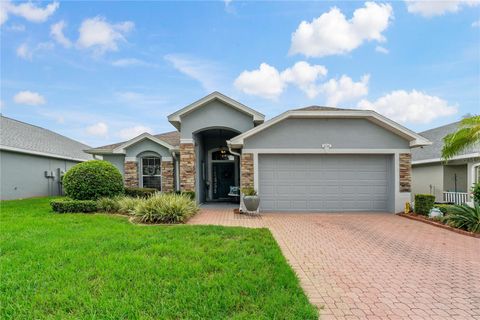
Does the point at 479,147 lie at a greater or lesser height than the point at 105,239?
greater

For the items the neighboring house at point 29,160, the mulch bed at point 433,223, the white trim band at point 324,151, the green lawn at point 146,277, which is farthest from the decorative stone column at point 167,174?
the mulch bed at point 433,223

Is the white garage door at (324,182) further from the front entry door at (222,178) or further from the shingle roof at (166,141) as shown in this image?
the shingle roof at (166,141)

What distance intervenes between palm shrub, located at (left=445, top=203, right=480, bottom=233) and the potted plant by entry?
6.41 metres

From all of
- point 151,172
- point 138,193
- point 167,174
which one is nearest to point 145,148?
point 151,172

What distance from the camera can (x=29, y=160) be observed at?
57.3ft

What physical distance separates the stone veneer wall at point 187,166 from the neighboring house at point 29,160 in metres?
10.5

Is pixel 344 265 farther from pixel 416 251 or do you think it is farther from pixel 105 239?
pixel 105 239

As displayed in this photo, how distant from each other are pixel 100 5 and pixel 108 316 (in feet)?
40.5

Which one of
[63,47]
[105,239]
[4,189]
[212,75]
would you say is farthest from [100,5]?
[4,189]

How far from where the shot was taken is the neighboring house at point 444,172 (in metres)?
13.3

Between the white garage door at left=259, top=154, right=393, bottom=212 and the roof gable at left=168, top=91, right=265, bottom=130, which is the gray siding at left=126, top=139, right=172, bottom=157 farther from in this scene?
the white garage door at left=259, top=154, right=393, bottom=212

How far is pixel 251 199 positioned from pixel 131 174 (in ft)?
27.6

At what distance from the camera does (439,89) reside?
15.5m

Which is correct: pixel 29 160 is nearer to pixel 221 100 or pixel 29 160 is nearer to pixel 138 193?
pixel 138 193
